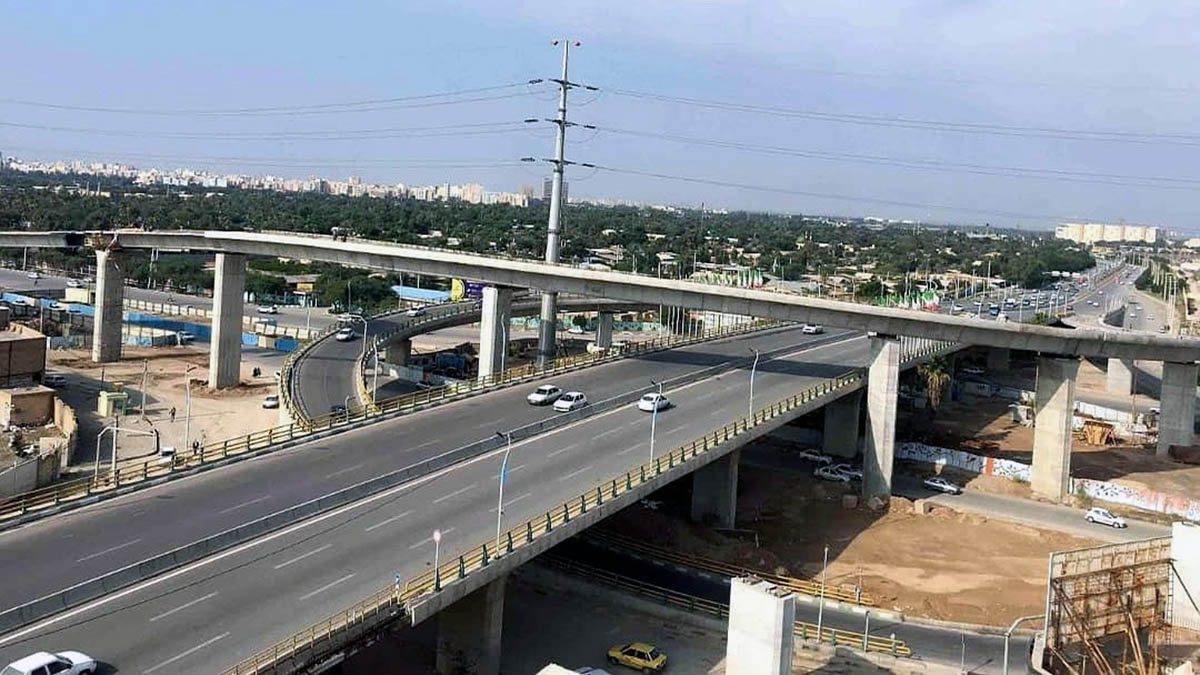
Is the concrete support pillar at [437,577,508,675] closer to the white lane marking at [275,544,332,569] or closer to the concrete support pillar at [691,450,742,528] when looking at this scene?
the white lane marking at [275,544,332,569]

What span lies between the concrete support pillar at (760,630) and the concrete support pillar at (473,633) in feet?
23.4

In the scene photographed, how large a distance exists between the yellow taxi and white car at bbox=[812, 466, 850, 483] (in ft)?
100

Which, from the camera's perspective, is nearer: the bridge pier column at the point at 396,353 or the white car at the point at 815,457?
the white car at the point at 815,457

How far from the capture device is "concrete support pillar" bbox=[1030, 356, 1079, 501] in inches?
2435

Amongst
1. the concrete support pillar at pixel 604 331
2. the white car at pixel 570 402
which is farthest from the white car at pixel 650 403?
the concrete support pillar at pixel 604 331

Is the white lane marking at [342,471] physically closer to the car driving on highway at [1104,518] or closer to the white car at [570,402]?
the white car at [570,402]

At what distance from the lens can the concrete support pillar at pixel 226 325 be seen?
271 ft

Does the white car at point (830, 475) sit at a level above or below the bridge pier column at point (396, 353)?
below

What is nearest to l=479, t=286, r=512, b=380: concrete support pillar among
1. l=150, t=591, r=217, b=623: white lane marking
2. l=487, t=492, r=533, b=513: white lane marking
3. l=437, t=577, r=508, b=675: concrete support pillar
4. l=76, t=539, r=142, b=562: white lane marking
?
l=487, t=492, r=533, b=513: white lane marking

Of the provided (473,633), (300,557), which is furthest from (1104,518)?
(300,557)

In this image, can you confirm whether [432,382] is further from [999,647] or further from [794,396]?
[999,647]

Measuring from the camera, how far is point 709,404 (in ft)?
182

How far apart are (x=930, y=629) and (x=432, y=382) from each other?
5371 centimetres

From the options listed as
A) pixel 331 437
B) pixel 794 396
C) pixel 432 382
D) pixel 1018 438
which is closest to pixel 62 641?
pixel 331 437
